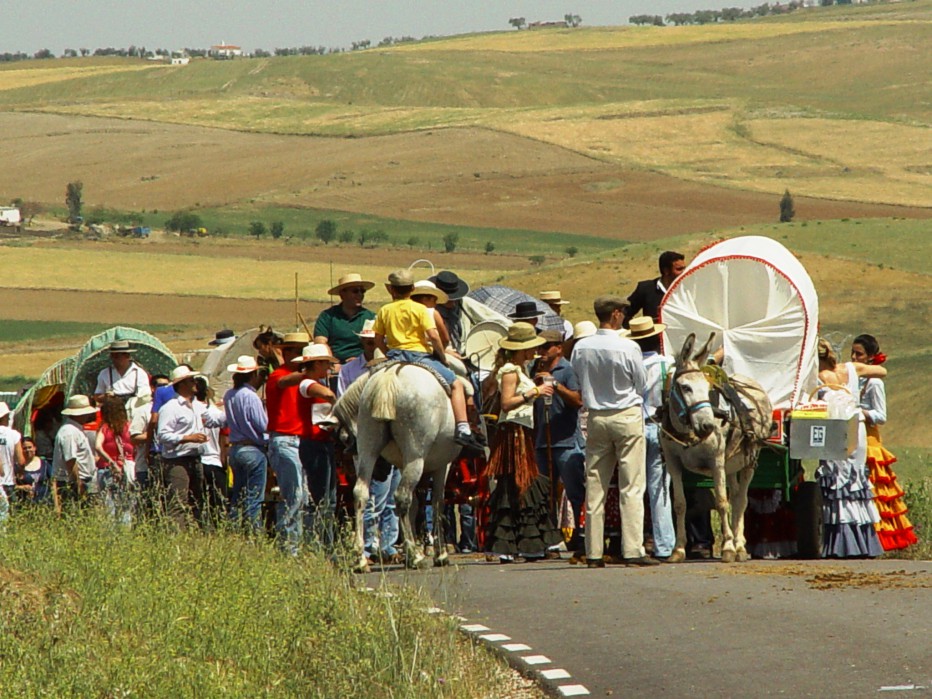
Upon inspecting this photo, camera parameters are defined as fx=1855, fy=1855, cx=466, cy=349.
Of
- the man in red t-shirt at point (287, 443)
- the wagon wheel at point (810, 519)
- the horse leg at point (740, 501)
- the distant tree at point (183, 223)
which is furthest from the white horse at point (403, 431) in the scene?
the distant tree at point (183, 223)

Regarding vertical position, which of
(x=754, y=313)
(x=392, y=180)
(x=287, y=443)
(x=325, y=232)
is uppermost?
(x=392, y=180)

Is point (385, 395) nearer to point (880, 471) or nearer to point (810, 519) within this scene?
point (810, 519)

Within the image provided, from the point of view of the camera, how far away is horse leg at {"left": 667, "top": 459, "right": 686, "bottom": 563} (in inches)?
574

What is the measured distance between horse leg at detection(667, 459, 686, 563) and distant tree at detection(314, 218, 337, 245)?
86854 millimetres

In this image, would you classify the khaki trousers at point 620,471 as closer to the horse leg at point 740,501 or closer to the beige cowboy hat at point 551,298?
the horse leg at point 740,501

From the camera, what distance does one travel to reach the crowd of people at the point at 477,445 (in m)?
14.0

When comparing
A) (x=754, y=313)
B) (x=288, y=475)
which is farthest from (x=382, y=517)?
(x=754, y=313)

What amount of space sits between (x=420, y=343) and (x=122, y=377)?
14.5 ft

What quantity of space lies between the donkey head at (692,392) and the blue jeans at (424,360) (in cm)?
175

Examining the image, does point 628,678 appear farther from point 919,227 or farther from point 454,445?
point 919,227

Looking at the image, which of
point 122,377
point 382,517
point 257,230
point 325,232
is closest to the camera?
point 382,517

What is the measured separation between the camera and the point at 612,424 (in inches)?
546

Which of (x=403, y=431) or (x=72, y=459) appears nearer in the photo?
(x=403, y=431)

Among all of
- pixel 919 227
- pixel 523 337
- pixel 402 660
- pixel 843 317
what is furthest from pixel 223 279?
pixel 402 660
